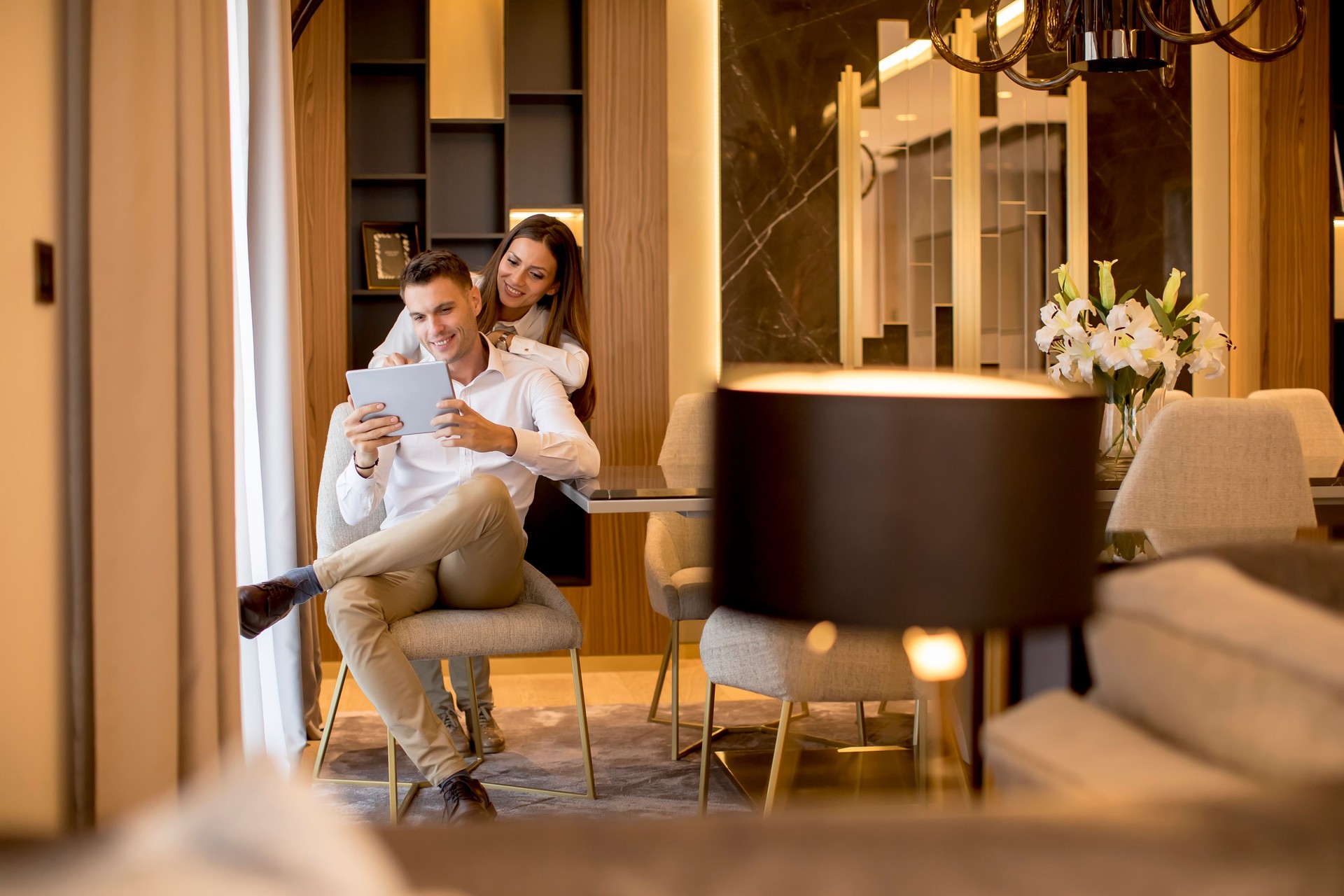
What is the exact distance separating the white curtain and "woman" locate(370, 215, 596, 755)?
0.36m

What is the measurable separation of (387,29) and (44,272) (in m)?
2.90

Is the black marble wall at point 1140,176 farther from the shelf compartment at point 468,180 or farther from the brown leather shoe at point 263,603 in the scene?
the brown leather shoe at point 263,603

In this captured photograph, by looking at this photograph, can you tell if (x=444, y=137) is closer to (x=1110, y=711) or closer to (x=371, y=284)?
(x=371, y=284)

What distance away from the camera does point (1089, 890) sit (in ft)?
1.82

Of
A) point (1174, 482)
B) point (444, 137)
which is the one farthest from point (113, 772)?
point (444, 137)

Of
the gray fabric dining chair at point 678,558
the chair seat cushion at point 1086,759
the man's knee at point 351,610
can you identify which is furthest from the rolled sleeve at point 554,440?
the chair seat cushion at point 1086,759

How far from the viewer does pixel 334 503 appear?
9.83 feet

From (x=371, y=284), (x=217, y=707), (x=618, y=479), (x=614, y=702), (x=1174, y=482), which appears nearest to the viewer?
(x=217, y=707)

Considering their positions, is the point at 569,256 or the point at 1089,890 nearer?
the point at 1089,890

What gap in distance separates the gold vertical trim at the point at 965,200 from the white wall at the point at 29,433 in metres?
3.48

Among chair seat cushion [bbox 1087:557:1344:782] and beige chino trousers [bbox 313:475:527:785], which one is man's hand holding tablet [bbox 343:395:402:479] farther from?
chair seat cushion [bbox 1087:557:1344:782]

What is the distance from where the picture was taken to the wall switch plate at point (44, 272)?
5.56 ft

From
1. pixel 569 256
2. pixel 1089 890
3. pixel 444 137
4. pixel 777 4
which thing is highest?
pixel 777 4

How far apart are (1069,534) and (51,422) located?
1.51 meters
